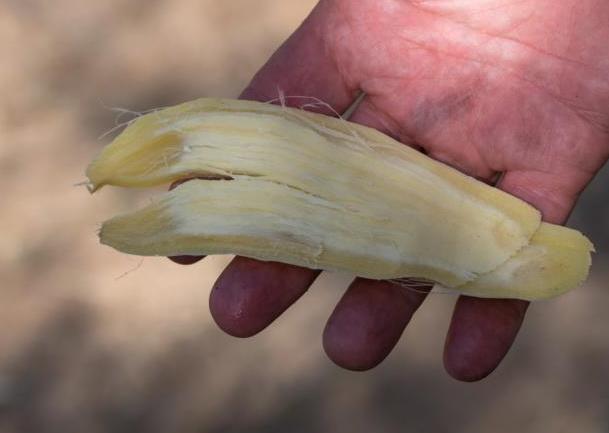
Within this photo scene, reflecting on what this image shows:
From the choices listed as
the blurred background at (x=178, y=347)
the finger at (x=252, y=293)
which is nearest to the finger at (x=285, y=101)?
the finger at (x=252, y=293)

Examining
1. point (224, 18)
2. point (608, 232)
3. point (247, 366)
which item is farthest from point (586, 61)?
point (224, 18)

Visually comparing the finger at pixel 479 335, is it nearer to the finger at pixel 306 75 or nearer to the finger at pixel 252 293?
the finger at pixel 252 293

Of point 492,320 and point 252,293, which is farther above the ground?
point 252,293

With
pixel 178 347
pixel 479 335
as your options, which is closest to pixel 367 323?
pixel 479 335

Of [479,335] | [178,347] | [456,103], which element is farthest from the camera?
[178,347]

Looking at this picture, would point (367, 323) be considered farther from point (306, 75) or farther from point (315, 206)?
point (306, 75)

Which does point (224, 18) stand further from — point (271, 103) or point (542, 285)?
point (542, 285)
